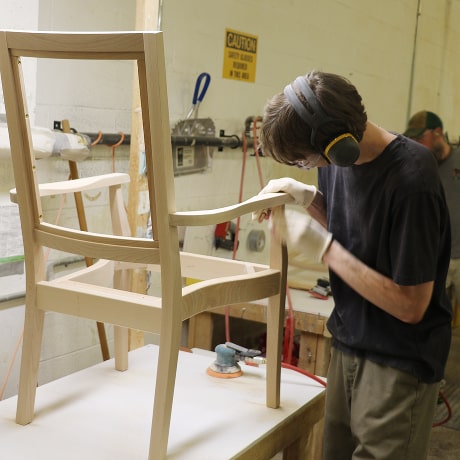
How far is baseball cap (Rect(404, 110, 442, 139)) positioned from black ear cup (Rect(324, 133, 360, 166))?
1.27 m

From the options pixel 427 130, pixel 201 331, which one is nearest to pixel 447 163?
pixel 427 130

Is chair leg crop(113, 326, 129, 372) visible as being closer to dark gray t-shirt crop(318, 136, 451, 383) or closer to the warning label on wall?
dark gray t-shirt crop(318, 136, 451, 383)

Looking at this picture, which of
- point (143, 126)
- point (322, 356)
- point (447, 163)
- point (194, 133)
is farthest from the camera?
point (194, 133)

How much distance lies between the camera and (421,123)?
246cm

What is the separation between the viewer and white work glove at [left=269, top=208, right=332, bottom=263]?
141 cm

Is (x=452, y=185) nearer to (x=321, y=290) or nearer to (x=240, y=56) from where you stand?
(x=321, y=290)

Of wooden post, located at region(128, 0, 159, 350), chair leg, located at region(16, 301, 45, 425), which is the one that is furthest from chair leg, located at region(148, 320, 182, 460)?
wooden post, located at region(128, 0, 159, 350)

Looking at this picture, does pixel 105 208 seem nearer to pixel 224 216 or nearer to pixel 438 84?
pixel 224 216

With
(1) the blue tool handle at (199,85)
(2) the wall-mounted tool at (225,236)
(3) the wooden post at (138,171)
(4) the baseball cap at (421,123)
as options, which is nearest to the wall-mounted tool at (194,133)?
(1) the blue tool handle at (199,85)

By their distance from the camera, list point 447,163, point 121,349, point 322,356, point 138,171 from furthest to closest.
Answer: point 322,356 < point 447,163 < point 138,171 < point 121,349

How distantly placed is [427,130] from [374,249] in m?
1.18

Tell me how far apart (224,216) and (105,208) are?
1.10m

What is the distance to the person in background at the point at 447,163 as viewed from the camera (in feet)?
7.14

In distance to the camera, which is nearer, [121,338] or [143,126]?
[143,126]
